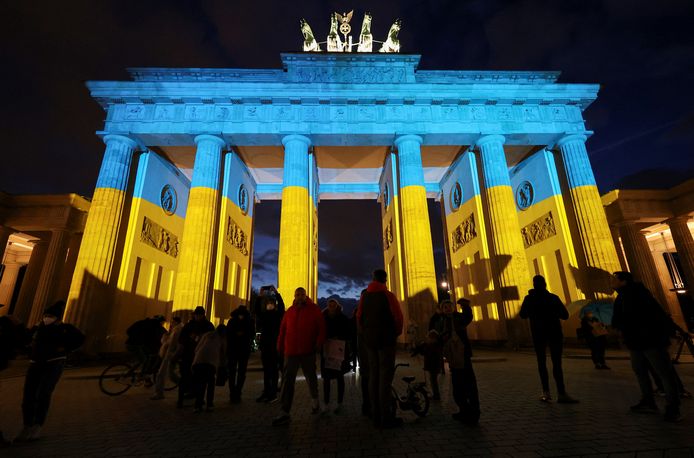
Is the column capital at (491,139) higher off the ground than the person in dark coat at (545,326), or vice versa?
the column capital at (491,139)

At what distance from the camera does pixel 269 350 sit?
19.6 feet

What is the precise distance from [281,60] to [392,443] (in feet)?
66.0

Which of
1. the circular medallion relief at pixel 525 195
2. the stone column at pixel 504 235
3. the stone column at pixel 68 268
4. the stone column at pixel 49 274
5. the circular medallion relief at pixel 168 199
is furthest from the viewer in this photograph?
the stone column at pixel 68 268

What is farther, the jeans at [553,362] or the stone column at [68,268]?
the stone column at [68,268]

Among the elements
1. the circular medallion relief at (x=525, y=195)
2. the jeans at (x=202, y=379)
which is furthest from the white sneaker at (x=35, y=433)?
the circular medallion relief at (x=525, y=195)

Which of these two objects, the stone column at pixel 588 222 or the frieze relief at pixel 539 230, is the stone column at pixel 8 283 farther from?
the stone column at pixel 588 222

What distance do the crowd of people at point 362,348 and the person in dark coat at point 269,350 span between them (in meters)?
0.02

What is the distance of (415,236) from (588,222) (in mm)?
9210

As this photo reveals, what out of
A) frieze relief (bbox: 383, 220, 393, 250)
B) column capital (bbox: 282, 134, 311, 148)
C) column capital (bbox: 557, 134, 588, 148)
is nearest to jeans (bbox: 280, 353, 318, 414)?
column capital (bbox: 282, 134, 311, 148)

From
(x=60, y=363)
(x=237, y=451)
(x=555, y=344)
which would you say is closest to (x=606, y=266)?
(x=555, y=344)

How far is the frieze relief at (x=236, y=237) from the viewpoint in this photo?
18844 mm

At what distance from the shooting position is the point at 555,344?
16.2ft

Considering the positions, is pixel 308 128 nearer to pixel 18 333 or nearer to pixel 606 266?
pixel 18 333

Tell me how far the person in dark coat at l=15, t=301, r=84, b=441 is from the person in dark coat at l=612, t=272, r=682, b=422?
7.65 metres
